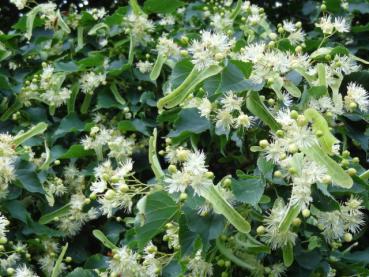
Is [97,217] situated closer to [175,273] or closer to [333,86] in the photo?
[175,273]

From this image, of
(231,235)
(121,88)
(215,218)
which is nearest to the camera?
(215,218)

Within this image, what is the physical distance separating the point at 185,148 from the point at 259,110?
0.40 metres

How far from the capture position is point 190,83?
1.75m

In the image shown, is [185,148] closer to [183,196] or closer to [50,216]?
[183,196]

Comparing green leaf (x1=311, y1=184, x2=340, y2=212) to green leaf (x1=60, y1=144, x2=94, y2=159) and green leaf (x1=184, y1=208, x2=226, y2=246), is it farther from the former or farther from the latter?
green leaf (x1=60, y1=144, x2=94, y2=159)

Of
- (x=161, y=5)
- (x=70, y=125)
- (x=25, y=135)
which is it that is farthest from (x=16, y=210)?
(x=161, y=5)

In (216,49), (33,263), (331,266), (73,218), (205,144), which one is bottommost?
(33,263)

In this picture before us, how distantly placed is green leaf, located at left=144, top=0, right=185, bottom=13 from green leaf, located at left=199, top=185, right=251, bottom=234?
5.23 ft

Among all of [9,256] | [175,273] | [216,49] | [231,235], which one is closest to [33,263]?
[9,256]

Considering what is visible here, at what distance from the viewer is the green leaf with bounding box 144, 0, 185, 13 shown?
294 centimetres

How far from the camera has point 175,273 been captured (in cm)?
183

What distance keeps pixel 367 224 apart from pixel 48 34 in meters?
1.84

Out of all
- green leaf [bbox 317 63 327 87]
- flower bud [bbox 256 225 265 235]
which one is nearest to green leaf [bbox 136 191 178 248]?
flower bud [bbox 256 225 265 235]

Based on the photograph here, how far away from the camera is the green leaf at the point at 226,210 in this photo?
5.08ft
